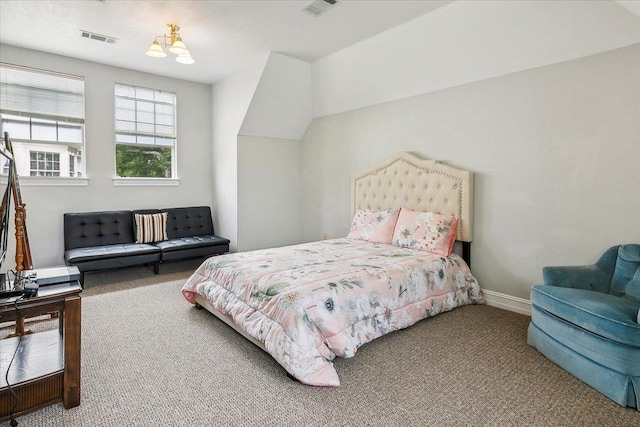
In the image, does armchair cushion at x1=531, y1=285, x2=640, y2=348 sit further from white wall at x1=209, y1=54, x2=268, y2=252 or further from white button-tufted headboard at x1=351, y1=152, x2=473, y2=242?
white wall at x1=209, y1=54, x2=268, y2=252

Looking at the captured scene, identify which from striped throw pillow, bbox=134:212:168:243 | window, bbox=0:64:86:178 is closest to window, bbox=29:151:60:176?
window, bbox=0:64:86:178

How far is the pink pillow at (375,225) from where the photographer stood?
4012 mm

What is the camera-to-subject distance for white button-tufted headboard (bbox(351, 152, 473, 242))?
3570 mm

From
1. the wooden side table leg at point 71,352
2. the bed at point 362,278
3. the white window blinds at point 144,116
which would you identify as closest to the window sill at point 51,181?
the white window blinds at point 144,116

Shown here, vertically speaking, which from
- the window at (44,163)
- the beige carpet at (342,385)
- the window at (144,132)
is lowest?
the beige carpet at (342,385)

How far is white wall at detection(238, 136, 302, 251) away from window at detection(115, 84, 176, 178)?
1249 millimetres

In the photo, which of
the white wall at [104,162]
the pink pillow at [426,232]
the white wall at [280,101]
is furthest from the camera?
the white wall at [280,101]

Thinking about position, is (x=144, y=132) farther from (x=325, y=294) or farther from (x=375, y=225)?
(x=325, y=294)

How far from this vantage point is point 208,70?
16.5 feet

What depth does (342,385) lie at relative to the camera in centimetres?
210

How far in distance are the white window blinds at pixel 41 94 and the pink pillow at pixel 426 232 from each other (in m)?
4.44

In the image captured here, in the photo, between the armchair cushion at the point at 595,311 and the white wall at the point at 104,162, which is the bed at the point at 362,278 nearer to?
the armchair cushion at the point at 595,311

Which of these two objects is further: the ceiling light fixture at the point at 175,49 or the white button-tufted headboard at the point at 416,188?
the white button-tufted headboard at the point at 416,188

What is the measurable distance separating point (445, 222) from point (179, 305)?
9.22 feet
